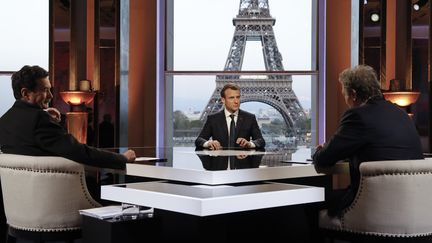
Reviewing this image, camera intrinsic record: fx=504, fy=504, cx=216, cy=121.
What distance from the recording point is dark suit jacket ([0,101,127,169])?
225 centimetres

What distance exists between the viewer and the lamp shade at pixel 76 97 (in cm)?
574

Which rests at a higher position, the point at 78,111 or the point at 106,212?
the point at 78,111

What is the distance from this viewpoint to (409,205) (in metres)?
1.99

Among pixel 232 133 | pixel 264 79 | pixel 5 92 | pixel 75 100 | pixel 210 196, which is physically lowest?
pixel 210 196

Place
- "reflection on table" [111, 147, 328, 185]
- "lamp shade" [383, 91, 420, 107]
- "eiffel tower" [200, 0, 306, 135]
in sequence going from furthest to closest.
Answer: "eiffel tower" [200, 0, 306, 135] < "lamp shade" [383, 91, 420, 107] < "reflection on table" [111, 147, 328, 185]

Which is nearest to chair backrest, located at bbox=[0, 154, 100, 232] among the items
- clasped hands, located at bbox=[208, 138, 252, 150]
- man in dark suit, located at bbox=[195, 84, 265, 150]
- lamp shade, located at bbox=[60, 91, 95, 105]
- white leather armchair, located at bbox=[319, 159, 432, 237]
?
white leather armchair, located at bbox=[319, 159, 432, 237]

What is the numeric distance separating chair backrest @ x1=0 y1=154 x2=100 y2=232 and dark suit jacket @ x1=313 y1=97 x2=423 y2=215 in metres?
1.08

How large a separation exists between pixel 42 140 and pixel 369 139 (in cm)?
143

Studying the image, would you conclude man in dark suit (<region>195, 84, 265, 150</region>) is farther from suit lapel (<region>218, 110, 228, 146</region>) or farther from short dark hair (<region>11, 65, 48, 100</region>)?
short dark hair (<region>11, 65, 48, 100</region>)

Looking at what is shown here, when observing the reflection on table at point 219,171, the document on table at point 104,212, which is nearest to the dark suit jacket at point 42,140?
the reflection on table at point 219,171

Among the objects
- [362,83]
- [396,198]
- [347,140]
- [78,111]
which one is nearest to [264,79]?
[78,111]

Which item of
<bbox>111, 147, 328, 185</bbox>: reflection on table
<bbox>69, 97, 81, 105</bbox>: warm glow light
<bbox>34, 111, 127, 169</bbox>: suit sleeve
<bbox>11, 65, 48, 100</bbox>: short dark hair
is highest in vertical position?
<bbox>11, 65, 48, 100</bbox>: short dark hair

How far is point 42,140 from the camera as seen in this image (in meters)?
2.28

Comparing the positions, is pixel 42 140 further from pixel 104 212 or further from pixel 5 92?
pixel 5 92
